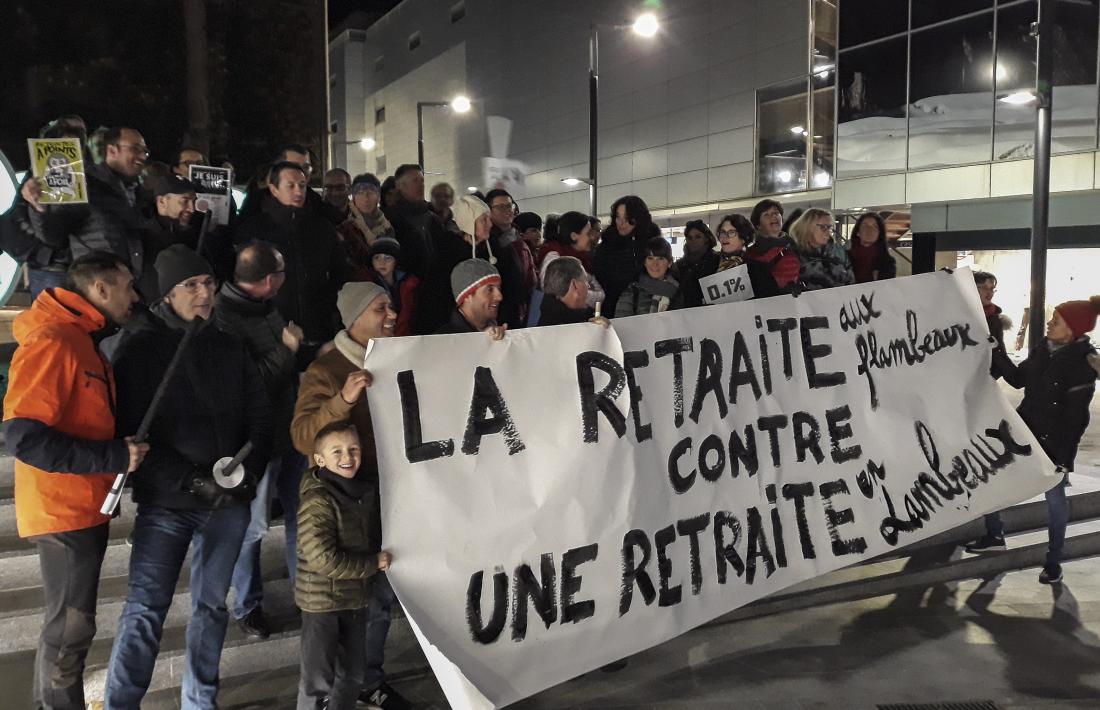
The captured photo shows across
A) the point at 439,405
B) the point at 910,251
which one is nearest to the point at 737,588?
the point at 439,405

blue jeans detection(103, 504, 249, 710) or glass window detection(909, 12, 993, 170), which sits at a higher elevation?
glass window detection(909, 12, 993, 170)

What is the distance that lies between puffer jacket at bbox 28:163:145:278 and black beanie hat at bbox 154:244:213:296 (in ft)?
4.56

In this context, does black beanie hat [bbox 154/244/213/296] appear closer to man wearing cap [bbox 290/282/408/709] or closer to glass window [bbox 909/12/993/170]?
man wearing cap [bbox 290/282/408/709]

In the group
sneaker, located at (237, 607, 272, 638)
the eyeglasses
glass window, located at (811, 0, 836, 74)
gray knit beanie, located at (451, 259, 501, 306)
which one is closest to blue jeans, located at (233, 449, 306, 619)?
sneaker, located at (237, 607, 272, 638)

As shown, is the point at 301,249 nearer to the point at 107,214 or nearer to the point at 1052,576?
the point at 107,214

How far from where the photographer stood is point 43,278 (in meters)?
4.81

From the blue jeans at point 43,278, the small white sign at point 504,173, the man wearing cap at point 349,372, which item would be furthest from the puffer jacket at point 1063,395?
the small white sign at point 504,173

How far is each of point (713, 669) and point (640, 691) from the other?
474 millimetres

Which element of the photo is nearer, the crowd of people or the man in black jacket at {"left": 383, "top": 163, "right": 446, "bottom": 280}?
the crowd of people

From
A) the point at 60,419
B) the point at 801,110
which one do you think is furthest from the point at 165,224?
the point at 801,110

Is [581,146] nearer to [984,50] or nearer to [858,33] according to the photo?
[858,33]

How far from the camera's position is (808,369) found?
167 inches

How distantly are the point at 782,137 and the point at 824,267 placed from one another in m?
20.8

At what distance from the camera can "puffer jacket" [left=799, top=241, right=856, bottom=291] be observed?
598 cm
